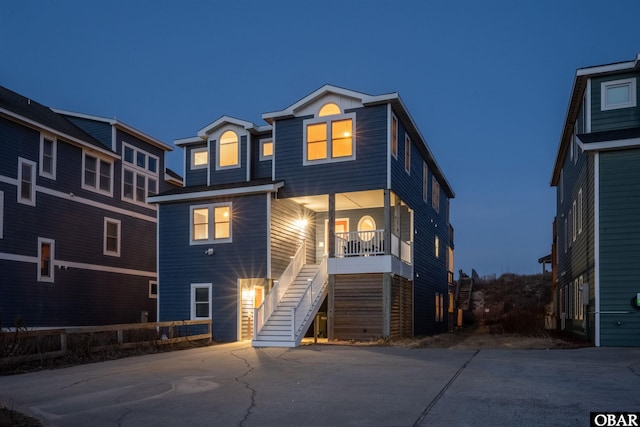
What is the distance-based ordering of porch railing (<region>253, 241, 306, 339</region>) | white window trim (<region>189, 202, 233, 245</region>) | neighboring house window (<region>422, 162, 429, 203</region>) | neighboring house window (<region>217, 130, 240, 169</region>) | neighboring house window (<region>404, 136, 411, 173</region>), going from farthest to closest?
neighboring house window (<region>422, 162, 429, 203</region>) < neighboring house window (<region>217, 130, 240, 169</region>) < neighboring house window (<region>404, 136, 411, 173</region>) < white window trim (<region>189, 202, 233, 245</region>) < porch railing (<region>253, 241, 306, 339</region>)

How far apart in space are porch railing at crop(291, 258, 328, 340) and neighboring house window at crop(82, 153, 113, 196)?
39.1 ft

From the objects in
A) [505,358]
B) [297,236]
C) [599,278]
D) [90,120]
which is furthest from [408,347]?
[90,120]

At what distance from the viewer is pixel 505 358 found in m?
14.4

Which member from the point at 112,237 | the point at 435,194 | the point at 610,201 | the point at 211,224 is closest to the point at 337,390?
the point at 610,201

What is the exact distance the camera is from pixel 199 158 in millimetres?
25594

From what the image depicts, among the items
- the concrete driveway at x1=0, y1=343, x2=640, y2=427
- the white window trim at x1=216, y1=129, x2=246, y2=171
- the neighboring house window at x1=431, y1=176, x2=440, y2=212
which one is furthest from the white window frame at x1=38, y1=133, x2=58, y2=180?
the neighboring house window at x1=431, y1=176, x2=440, y2=212

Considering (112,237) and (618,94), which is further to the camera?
(112,237)

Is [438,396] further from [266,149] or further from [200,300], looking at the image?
[266,149]

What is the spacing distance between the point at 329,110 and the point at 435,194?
11514mm

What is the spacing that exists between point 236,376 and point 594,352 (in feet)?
29.8

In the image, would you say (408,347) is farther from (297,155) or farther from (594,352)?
(297,155)

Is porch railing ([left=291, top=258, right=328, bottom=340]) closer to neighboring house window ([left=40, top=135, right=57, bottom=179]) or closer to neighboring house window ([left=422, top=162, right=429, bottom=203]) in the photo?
neighboring house window ([left=422, top=162, right=429, bottom=203])

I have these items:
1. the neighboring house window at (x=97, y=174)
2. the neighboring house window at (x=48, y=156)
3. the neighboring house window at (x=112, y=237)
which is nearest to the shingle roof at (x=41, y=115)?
the neighboring house window at (x=48, y=156)

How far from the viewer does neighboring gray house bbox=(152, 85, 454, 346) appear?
20656 mm
